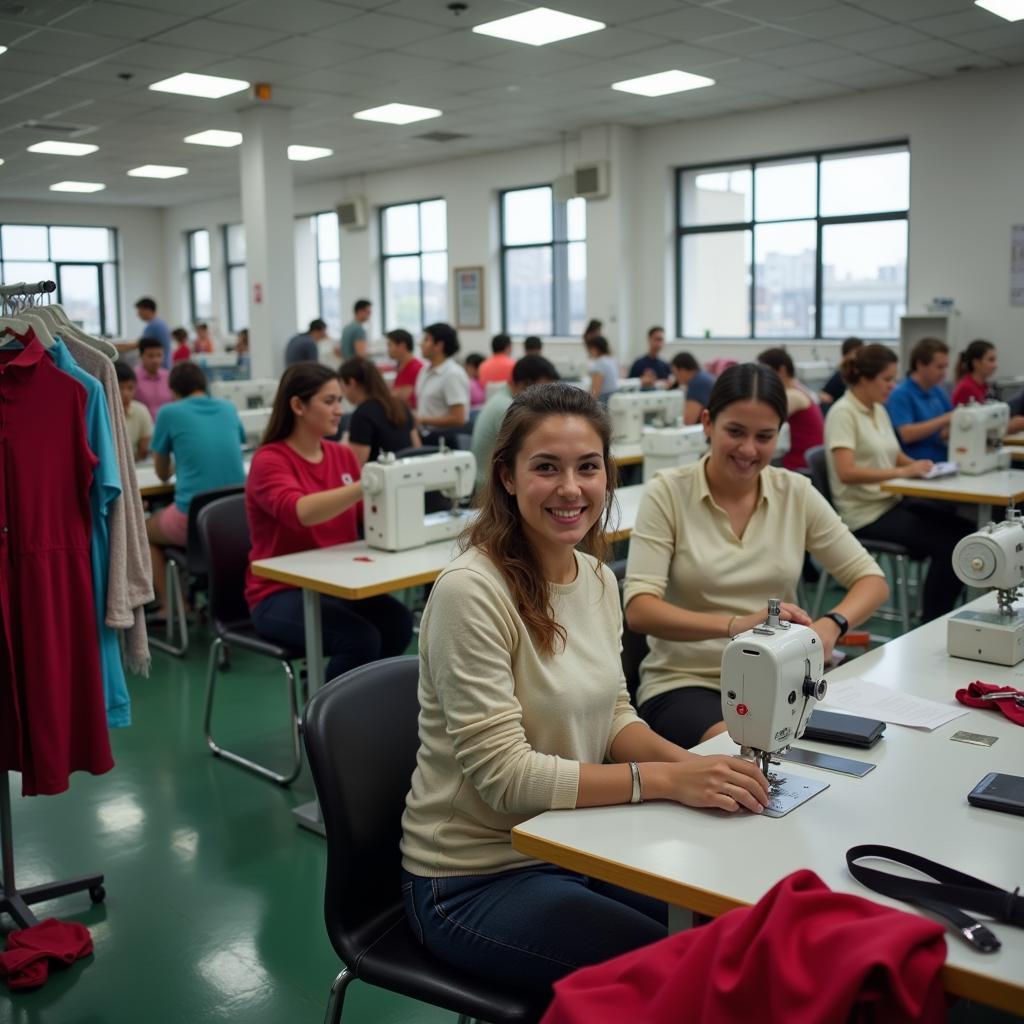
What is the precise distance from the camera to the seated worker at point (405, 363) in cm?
751

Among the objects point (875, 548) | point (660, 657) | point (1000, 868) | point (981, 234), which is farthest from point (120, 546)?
point (981, 234)

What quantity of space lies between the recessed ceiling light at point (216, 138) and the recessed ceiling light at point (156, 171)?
1855 millimetres

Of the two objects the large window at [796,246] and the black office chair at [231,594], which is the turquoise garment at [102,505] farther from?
the large window at [796,246]

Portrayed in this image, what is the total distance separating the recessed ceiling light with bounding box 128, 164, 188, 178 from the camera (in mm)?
12250

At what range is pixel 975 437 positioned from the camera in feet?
15.2

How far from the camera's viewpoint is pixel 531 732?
162cm

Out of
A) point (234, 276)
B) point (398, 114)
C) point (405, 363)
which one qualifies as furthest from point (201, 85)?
point (234, 276)

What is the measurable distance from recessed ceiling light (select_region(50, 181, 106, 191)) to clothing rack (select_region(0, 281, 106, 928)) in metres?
12.1

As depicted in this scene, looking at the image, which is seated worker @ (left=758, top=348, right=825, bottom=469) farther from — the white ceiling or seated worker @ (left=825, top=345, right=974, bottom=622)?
the white ceiling

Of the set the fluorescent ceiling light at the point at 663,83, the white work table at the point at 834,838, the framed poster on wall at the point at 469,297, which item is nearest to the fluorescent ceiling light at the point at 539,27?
the fluorescent ceiling light at the point at 663,83

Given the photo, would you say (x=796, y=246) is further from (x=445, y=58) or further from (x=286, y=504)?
(x=286, y=504)

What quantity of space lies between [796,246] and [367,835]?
8898 mm

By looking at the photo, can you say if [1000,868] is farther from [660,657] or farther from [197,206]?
[197,206]

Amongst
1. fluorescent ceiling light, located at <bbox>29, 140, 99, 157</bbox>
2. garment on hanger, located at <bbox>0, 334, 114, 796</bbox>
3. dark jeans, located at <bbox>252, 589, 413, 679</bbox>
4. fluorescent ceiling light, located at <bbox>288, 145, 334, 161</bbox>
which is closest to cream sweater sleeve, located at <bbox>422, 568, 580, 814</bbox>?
garment on hanger, located at <bbox>0, 334, 114, 796</bbox>
